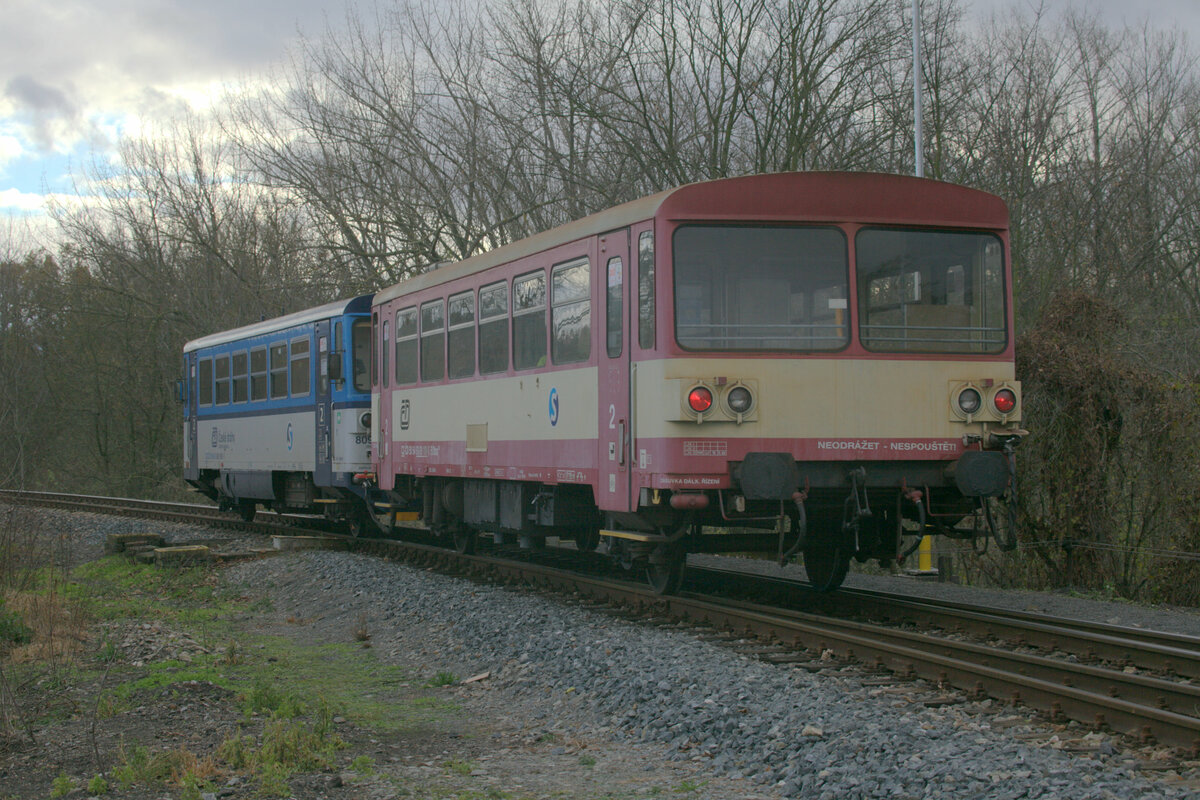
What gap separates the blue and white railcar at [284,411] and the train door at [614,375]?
7.21m

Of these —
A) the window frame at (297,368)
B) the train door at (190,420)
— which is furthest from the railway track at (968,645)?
the train door at (190,420)

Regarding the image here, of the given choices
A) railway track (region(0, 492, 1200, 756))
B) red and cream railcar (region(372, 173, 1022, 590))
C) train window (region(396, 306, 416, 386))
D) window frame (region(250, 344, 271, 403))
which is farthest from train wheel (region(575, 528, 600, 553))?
window frame (region(250, 344, 271, 403))

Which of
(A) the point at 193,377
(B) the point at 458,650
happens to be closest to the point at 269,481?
(A) the point at 193,377

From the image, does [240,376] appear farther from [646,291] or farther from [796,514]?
[796,514]

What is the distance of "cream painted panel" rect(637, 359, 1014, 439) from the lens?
844 cm

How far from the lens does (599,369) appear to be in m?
9.52

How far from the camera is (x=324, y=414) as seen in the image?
16641 mm

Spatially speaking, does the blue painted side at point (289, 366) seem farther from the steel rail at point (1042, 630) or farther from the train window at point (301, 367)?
the steel rail at point (1042, 630)

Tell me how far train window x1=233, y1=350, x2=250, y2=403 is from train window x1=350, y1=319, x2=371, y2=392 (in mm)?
4265

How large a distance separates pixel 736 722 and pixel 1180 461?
27.0ft

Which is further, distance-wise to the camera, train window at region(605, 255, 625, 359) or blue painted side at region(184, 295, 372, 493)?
blue painted side at region(184, 295, 372, 493)

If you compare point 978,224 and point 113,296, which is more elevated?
point 113,296

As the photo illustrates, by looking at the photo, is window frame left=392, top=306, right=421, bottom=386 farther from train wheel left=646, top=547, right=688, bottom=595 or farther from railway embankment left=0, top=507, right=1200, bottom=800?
train wheel left=646, top=547, right=688, bottom=595

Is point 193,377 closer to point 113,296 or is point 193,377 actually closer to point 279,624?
point 279,624
